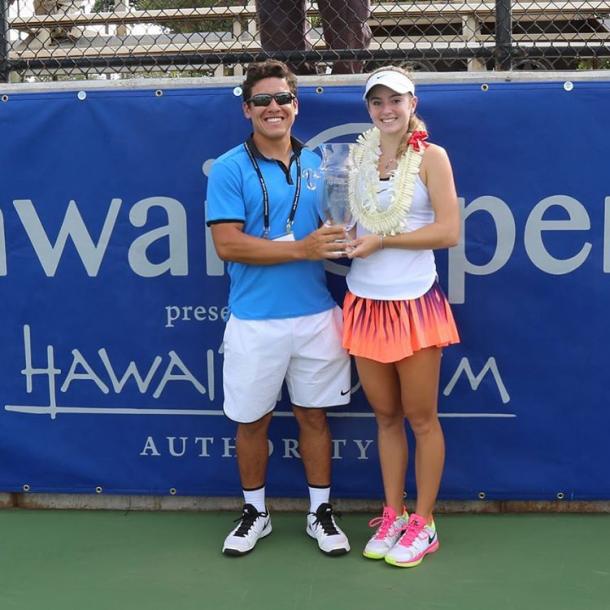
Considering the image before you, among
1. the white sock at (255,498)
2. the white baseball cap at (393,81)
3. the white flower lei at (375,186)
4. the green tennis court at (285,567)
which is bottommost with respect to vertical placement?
the green tennis court at (285,567)

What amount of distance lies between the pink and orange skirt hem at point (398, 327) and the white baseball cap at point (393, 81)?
0.64 m


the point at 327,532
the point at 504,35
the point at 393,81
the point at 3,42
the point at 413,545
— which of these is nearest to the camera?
the point at 393,81

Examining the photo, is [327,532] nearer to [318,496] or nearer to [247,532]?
[318,496]

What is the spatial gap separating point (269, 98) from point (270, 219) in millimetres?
390

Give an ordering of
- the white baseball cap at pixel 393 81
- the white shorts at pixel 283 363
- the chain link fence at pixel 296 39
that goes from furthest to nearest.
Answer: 1. the chain link fence at pixel 296 39
2. the white shorts at pixel 283 363
3. the white baseball cap at pixel 393 81

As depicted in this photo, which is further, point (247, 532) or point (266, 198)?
point (247, 532)

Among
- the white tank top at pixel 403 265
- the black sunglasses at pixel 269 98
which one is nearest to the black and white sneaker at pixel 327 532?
the white tank top at pixel 403 265

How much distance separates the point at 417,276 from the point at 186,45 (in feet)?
6.58

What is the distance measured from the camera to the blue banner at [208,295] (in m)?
3.10

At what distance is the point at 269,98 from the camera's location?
9.07 ft

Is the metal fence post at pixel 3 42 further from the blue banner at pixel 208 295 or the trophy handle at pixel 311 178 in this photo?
the trophy handle at pixel 311 178

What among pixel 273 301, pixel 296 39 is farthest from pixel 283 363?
pixel 296 39

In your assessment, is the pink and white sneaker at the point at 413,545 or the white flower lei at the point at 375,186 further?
the pink and white sneaker at the point at 413,545

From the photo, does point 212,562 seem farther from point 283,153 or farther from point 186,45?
point 186,45
